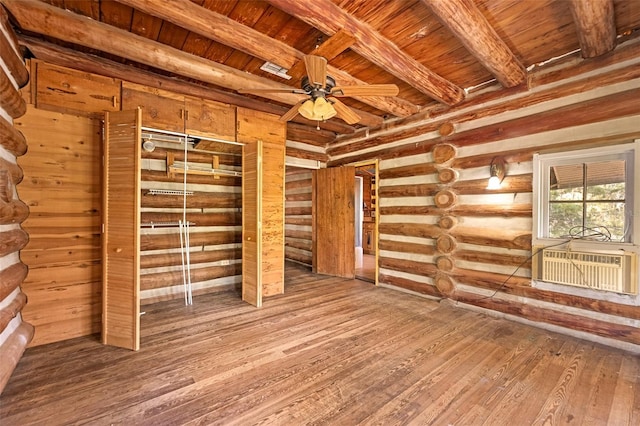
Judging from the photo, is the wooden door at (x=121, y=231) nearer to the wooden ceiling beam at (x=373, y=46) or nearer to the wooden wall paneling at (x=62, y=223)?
the wooden wall paneling at (x=62, y=223)

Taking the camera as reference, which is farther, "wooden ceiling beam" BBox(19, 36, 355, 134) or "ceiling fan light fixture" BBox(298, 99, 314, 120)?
"wooden ceiling beam" BBox(19, 36, 355, 134)

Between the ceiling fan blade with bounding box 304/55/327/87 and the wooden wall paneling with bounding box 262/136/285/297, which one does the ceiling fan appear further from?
the wooden wall paneling with bounding box 262/136/285/297

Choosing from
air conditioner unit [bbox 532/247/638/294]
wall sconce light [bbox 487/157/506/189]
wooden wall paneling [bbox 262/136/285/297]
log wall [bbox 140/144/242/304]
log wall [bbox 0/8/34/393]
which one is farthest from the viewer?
wooden wall paneling [bbox 262/136/285/297]

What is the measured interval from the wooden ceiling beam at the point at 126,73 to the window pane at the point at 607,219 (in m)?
4.40

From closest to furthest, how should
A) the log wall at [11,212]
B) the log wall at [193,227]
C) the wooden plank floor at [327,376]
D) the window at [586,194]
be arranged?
1. the wooden plank floor at [327,376]
2. the log wall at [11,212]
3. the window at [586,194]
4. the log wall at [193,227]

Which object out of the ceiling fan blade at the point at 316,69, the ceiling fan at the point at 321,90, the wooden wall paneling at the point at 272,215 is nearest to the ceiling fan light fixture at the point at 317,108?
the ceiling fan at the point at 321,90

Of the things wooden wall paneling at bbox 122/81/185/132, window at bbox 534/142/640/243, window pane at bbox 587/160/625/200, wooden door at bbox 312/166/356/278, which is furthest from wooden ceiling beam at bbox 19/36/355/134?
window pane at bbox 587/160/625/200

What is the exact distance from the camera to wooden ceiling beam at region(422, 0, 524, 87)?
89.7 inches

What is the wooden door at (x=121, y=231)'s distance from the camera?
277 cm

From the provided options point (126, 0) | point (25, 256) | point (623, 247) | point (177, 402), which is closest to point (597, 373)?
point (623, 247)

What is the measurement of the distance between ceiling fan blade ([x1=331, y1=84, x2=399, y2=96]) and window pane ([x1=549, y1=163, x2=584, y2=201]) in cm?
236

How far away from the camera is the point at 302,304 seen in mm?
4031

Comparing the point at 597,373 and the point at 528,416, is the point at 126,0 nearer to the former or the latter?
A: the point at 528,416

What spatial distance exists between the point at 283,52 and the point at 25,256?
3.42 metres
